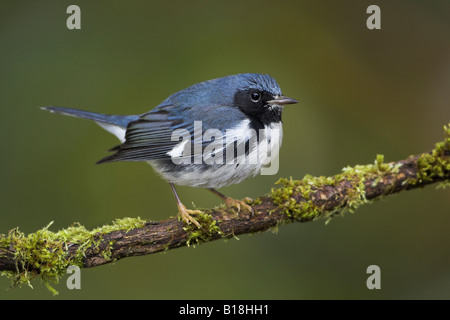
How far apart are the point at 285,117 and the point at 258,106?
232 cm

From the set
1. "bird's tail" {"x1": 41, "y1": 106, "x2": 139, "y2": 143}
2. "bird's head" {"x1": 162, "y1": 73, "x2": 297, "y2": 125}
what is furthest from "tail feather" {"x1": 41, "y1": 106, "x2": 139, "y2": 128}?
"bird's head" {"x1": 162, "y1": 73, "x2": 297, "y2": 125}

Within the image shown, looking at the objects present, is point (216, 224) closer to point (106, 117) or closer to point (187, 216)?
point (187, 216)

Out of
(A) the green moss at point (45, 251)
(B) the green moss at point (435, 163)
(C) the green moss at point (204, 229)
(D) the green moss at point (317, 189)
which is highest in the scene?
(B) the green moss at point (435, 163)

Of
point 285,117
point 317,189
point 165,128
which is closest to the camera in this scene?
point 317,189

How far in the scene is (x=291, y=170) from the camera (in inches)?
229

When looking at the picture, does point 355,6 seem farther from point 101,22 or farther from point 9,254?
point 9,254

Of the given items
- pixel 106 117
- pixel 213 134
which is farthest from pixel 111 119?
pixel 213 134

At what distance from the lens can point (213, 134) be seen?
3.74m

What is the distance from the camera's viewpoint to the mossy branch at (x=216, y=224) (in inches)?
113

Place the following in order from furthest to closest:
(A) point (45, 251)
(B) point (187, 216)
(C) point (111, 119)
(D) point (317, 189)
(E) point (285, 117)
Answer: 1. (E) point (285, 117)
2. (C) point (111, 119)
3. (D) point (317, 189)
4. (B) point (187, 216)
5. (A) point (45, 251)

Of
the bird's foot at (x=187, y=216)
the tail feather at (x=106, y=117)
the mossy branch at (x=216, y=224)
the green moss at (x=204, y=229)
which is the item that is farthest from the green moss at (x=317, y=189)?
the tail feather at (x=106, y=117)

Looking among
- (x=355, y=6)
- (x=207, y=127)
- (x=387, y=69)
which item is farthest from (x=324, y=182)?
(x=355, y=6)

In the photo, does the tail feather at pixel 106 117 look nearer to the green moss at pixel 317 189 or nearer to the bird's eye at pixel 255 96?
the bird's eye at pixel 255 96

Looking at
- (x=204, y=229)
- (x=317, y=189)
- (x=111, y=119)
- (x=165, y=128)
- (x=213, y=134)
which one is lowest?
(x=204, y=229)
